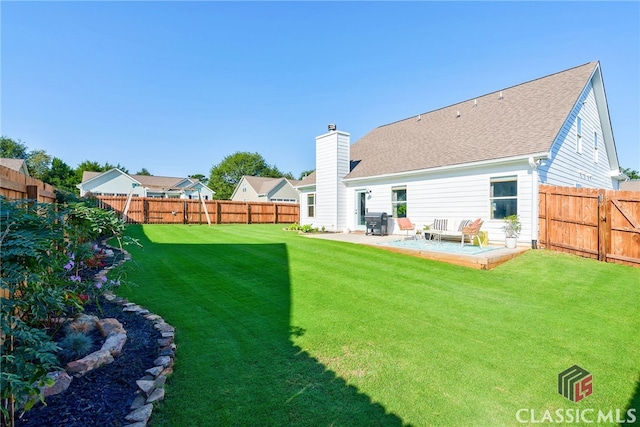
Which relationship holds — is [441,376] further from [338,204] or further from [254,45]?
[254,45]

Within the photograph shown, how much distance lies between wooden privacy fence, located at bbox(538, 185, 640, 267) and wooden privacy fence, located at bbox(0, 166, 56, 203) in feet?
36.6

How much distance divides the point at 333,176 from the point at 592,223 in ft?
32.0

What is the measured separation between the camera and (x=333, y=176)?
50.0ft

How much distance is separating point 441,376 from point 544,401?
0.83m

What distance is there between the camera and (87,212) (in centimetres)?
363

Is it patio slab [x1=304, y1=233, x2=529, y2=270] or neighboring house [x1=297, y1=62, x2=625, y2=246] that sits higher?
neighboring house [x1=297, y1=62, x2=625, y2=246]

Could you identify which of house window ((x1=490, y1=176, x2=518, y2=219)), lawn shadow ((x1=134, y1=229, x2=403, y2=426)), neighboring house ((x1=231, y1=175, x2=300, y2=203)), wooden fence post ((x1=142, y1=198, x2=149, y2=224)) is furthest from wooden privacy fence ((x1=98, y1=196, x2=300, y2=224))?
house window ((x1=490, y1=176, x2=518, y2=219))

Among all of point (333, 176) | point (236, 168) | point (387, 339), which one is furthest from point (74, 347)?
point (236, 168)

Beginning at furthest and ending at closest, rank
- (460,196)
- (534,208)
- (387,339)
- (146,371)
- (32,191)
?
(460,196) → (534,208) → (32,191) → (387,339) → (146,371)

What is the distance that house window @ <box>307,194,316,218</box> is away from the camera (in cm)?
1744

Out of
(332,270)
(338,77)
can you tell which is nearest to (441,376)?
(332,270)

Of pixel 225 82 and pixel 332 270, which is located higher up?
pixel 225 82

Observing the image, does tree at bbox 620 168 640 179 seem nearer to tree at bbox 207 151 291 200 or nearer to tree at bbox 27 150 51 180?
tree at bbox 207 151 291 200

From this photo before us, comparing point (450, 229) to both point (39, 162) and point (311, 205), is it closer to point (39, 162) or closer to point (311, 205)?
point (311, 205)
